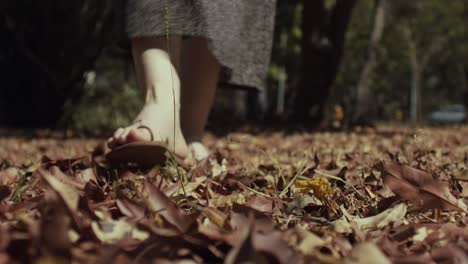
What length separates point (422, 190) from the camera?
53.2 inches

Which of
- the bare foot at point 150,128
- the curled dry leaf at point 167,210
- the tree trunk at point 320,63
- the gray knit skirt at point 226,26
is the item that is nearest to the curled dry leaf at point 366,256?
the curled dry leaf at point 167,210

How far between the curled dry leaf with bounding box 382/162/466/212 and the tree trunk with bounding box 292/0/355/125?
8.43m

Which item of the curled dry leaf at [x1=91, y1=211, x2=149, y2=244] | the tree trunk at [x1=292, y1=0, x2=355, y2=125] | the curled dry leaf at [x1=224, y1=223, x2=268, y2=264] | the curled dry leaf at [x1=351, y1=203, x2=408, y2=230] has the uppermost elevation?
the curled dry leaf at [x1=224, y1=223, x2=268, y2=264]

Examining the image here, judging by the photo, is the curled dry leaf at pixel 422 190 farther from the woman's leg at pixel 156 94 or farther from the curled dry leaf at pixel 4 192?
the woman's leg at pixel 156 94

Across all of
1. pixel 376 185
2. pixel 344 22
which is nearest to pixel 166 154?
pixel 376 185

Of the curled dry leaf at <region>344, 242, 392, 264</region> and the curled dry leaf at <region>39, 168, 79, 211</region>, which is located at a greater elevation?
the curled dry leaf at <region>39, 168, 79, 211</region>

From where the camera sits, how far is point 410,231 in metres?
1.08

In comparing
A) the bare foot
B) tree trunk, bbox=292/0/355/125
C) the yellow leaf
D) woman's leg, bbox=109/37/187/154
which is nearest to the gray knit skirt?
woman's leg, bbox=109/37/187/154

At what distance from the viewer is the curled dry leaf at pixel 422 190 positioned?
1.34m

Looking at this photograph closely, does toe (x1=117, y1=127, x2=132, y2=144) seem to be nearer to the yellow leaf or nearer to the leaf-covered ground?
the leaf-covered ground

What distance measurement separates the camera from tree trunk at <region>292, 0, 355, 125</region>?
984 centimetres

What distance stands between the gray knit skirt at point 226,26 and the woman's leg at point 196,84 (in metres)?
0.08

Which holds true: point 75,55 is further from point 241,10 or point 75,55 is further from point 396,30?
point 396,30

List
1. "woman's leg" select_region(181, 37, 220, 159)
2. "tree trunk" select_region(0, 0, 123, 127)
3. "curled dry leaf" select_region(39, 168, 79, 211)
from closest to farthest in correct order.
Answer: "curled dry leaf" select_region(39, 168, 79, 211) < "woman's leg" select_region(181, 37, 220, 159) < "tree trunk" select_region(0, 0, 123, 127)
